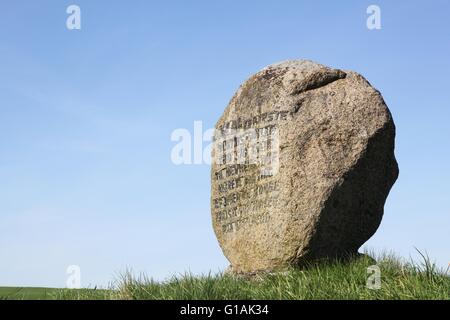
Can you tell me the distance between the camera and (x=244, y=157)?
9938 mm

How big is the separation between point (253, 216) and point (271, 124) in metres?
1.42

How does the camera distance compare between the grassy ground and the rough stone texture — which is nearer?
the grassy ground

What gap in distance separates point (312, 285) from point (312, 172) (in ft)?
5.59

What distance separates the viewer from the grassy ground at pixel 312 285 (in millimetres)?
7621

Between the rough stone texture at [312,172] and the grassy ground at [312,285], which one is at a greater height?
the rough stone texture at [312,172]

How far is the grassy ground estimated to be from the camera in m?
7.62

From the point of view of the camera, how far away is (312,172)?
29.2 ft

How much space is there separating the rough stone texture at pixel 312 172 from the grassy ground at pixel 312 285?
477 millimetres

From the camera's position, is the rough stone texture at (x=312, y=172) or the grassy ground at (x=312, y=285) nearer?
the grassy ground at (x=312, y=285)

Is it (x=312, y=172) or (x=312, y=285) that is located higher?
(x=312, y=172)

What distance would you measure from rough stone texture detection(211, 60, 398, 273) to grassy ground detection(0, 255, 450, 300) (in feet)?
1.56

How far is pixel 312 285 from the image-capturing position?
796 cm

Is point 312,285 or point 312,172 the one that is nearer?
point 312,285
